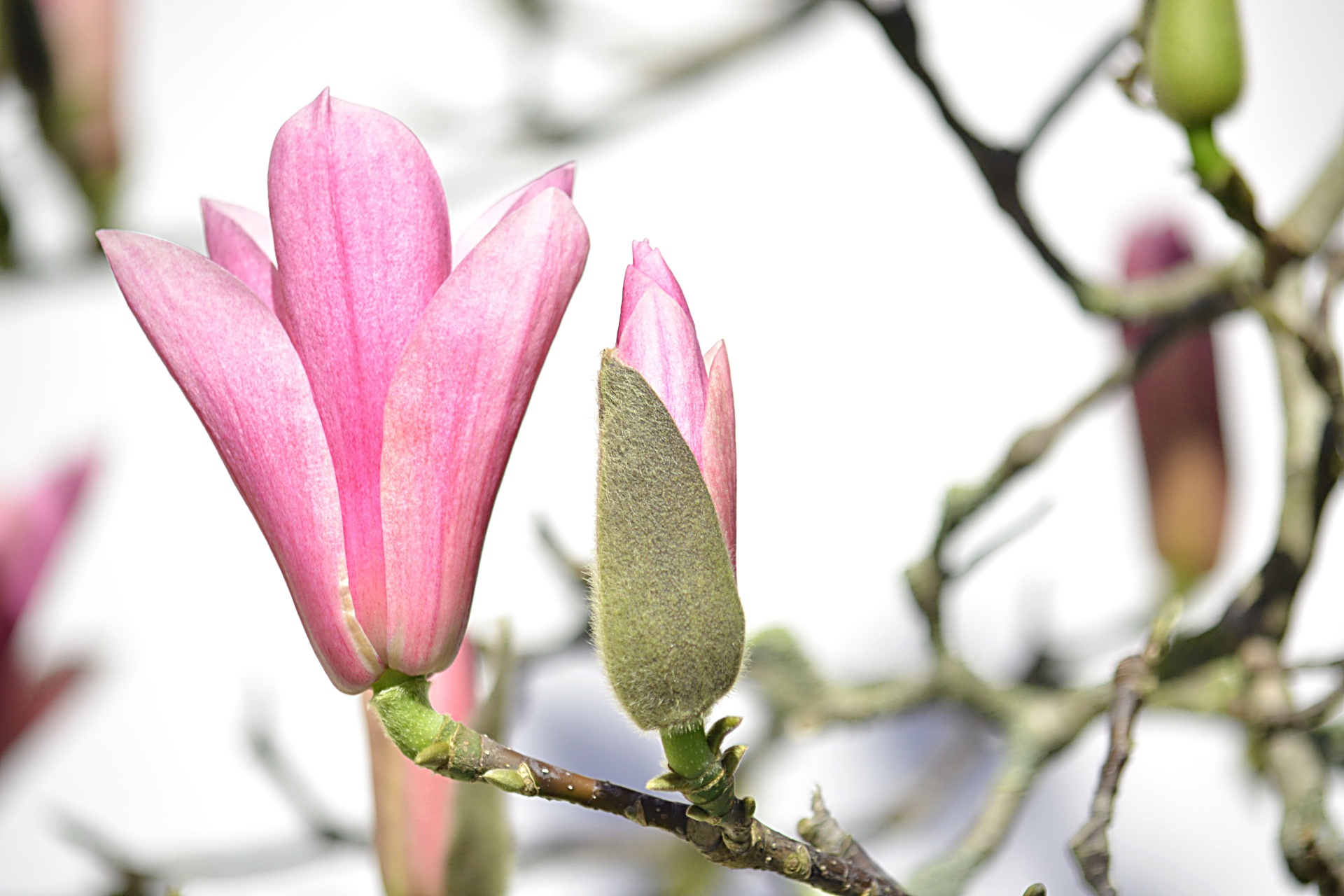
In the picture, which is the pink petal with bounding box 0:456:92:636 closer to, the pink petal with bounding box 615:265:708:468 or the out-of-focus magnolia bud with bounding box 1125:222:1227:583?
the pink petal with bounding box 615:265:708:468

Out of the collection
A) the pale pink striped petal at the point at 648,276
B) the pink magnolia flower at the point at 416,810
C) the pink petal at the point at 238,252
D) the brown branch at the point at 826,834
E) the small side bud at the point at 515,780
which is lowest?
the brown branch at the point at 826,834

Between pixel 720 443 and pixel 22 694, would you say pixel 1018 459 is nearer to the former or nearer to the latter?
pixel 720 443

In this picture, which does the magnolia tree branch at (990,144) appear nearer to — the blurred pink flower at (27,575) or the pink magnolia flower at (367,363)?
the pink magnolia flower at (367,363)

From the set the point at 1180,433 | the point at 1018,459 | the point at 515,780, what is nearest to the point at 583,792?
the point at 515,780

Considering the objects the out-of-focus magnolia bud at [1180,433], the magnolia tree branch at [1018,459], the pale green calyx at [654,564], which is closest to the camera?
the pale green calyx at [654,564]

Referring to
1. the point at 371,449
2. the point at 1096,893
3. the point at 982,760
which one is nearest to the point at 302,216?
the point at 371,449

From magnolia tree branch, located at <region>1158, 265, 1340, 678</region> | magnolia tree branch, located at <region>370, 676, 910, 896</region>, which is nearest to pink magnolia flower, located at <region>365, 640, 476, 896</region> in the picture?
magnolia tree branch, located at <region>370, 676, 910, 896</region>

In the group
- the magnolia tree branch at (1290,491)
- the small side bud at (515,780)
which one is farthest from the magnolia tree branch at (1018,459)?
the small side bud at (515,780)
